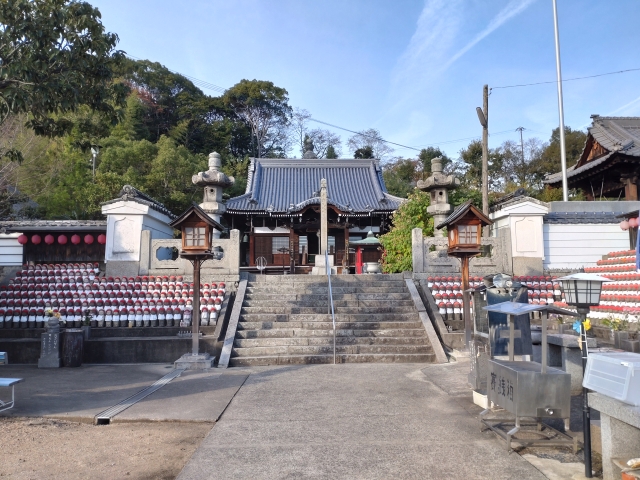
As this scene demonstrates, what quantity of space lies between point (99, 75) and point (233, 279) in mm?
6634

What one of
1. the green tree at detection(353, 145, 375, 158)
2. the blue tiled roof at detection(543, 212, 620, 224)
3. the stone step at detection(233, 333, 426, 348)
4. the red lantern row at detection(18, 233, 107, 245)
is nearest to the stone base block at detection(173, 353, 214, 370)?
the stone step at detection(233, 333, 426, 348)

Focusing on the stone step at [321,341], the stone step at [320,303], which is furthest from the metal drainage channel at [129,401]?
the stone step at [320,303]

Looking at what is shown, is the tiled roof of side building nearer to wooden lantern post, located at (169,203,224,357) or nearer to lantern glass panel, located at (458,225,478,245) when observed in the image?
lantern glass panel, located at (458,225,478,245)

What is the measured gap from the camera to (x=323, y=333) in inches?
419

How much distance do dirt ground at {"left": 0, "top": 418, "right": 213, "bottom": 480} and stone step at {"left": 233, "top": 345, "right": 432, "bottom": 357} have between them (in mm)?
4441

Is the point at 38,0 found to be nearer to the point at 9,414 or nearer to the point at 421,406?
the point at 9,414

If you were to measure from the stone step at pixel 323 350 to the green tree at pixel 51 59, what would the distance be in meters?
5.73

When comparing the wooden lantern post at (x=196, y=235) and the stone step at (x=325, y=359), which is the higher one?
the wooden lantern post at (x=196, y=235)

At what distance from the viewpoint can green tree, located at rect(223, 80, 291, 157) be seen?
1689 inches

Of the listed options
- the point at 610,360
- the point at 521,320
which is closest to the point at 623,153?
the point at 521,320

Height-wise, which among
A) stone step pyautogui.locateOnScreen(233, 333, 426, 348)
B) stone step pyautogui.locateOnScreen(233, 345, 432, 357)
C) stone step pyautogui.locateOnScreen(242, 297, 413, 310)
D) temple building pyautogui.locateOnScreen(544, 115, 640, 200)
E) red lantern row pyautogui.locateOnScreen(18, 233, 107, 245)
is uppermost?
temple building pyautogui.locateOnScreen(544, 115, 640, 200)

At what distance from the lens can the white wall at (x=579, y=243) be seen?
46.2ft

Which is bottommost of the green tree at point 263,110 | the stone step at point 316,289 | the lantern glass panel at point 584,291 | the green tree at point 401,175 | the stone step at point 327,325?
the stone step at point 327,325

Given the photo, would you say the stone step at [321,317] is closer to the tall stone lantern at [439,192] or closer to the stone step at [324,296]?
the stone step at [324,296]
